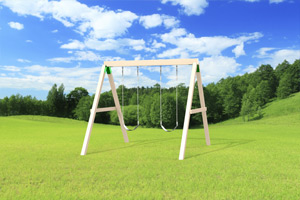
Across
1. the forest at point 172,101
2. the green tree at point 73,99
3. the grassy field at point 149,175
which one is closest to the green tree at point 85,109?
the forest at point 172,101

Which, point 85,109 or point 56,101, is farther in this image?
point 56,101

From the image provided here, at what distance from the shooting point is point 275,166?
6633 millimetres

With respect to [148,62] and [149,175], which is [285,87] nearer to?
[148,62]

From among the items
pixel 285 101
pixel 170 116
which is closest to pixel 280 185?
pixel 170 116

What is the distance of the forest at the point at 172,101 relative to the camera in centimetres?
4122

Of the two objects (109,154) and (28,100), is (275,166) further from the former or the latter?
(28,100)

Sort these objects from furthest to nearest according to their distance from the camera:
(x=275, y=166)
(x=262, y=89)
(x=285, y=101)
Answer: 1. (x=262, y=89)
2. (x=285, y=101)
3. (x=275, y=166)

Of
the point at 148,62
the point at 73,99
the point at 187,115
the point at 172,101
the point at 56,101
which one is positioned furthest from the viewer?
the point at 73,99

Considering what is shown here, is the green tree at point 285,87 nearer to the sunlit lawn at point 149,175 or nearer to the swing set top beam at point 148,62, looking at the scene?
the sunlit lawn at point 149,175

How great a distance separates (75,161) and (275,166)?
5.99m

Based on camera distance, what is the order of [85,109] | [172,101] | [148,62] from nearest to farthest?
[148,62]
[172,101]
[85,109]

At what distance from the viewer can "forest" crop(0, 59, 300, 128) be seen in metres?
41.2

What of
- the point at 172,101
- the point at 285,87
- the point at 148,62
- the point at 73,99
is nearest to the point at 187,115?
the point at 148,62

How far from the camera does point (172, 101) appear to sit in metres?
39.1
